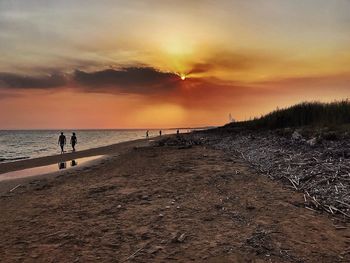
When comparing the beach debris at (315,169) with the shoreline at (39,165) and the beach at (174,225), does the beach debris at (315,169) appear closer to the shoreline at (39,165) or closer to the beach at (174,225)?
the beach at (174,225)

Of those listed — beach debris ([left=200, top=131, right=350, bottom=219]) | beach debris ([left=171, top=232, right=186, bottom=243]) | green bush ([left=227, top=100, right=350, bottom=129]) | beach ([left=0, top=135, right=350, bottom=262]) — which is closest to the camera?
beach ([left=0, top=135, right=350, bottom=262])

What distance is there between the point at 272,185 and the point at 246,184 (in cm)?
88

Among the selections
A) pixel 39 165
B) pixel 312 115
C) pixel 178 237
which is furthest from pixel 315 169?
pixel 39 165

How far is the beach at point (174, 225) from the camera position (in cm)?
634

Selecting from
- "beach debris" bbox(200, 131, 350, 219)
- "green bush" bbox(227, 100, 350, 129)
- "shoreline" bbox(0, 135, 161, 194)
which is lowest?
"shoreline" bbox(0, 135, 161, 194)

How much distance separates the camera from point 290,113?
32.6 m

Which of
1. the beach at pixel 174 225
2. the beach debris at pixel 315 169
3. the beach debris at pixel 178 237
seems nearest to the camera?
the beach at pixel 174 225

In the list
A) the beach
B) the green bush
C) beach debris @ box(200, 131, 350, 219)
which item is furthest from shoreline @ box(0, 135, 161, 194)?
the green bush

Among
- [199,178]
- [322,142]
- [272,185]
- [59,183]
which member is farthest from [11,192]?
[322,142]

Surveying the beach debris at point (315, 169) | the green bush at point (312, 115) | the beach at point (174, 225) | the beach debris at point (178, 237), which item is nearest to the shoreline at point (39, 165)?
the beach at point (174, 225)

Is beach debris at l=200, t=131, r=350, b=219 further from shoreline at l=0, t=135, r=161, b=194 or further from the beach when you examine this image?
shoreline at l=0, t=135, r=161, b=194

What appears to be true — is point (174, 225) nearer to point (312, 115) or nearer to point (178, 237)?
point (178, 237)

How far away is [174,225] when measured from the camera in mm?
7859

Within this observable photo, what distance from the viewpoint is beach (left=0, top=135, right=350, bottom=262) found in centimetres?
634
